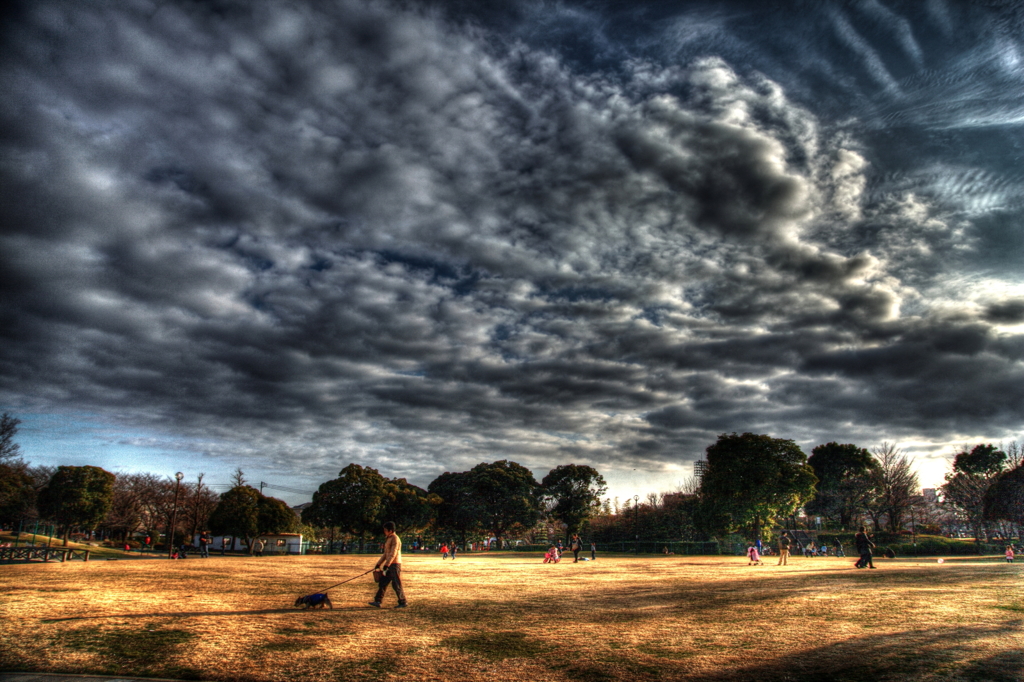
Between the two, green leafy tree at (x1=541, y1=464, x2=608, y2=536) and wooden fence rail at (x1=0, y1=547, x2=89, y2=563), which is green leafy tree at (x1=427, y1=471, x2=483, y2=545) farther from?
wooden fence rail at (x1=0, y1=547, x2=89, y2=563)

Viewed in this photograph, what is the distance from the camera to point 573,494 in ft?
296

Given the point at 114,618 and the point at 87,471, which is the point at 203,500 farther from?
the point at 114,618

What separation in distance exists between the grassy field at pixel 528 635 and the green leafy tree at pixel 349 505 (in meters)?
58.4

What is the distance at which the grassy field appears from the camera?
28.1 feet

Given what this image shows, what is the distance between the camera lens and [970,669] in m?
8.20

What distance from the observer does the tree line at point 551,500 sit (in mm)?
59438

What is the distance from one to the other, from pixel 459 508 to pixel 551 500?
14813mm

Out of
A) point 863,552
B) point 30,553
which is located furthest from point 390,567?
point 30,553

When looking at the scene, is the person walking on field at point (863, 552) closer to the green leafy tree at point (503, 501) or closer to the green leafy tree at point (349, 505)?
the green leafy tree at point (349, 505)

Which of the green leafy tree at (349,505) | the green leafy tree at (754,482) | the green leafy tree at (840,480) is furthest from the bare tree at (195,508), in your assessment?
the green leafy tree at (840,480)

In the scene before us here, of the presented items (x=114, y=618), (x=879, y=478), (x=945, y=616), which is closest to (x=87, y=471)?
(x=114, y=618)

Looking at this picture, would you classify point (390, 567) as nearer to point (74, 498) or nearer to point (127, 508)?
point (74, 498)

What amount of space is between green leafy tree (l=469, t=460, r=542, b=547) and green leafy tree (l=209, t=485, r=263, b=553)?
113 ft

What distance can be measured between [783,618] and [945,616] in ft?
11.1
